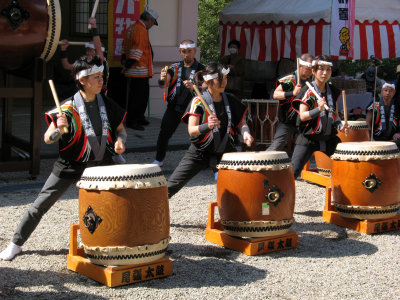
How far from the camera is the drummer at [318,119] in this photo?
17.0 feet

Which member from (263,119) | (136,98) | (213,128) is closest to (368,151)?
(213,128)

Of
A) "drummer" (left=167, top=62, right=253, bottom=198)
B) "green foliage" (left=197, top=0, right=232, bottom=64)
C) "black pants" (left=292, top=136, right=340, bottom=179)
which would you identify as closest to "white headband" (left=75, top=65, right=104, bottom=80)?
"drummer" (left=167, top=62, right=253, bottom=198)

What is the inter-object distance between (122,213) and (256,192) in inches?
39.1

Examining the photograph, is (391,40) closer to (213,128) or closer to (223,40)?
(223,40)

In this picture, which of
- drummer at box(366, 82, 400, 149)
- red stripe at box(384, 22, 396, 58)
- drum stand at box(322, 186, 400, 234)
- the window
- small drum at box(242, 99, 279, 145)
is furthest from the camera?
the window

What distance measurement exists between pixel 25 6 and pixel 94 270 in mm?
3038

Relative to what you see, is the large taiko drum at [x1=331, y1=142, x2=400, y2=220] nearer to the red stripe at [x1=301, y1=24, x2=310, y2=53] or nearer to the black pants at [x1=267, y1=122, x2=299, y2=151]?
the black pants at [x1=267, y1=122, x2=299, y2=151]

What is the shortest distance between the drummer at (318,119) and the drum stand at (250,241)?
1.00 meters

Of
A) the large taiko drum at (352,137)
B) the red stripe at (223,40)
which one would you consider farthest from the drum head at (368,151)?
the red stripe at (223,40)

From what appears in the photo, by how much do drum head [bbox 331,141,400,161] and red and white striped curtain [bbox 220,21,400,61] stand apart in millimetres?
4826

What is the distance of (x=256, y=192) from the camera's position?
4.12 meters

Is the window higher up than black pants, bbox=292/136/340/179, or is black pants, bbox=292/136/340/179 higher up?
the window

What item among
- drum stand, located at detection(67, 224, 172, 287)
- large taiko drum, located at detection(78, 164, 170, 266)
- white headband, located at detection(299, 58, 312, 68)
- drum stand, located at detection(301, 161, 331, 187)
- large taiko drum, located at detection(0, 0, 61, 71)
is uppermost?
large taiko drum, located at detection(0, 0, 61, 71)

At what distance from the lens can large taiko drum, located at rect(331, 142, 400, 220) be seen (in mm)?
4676
